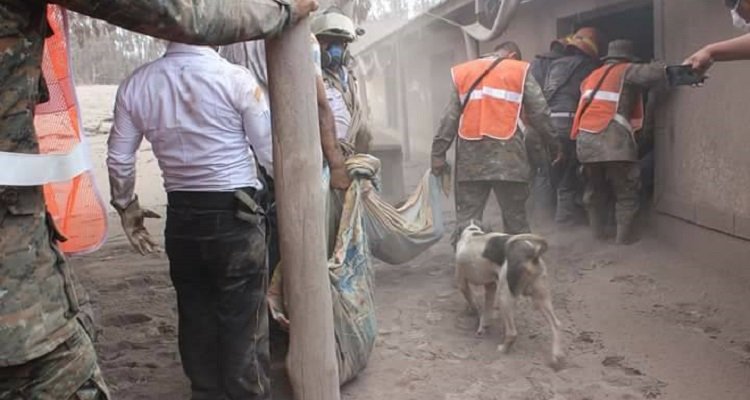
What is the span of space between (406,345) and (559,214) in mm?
3496

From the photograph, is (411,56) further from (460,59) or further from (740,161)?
(740,161)

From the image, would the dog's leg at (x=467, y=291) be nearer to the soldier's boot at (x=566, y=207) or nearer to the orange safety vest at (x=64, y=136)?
the orange safety vest at (x=64, y=136)

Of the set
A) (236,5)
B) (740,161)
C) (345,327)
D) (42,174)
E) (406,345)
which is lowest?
(406,345)

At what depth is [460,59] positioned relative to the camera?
11.7 meters

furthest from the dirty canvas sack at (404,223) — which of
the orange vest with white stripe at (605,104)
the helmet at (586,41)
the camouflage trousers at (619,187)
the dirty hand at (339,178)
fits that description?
the helmet at (586,41)

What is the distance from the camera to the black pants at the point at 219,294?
3.07 m

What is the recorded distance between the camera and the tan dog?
424 cm

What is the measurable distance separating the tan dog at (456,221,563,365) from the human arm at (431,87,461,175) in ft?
4.36

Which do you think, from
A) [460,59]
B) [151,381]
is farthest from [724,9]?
[460,59]

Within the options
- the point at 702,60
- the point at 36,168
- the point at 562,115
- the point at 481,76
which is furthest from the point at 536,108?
the point at 36,168

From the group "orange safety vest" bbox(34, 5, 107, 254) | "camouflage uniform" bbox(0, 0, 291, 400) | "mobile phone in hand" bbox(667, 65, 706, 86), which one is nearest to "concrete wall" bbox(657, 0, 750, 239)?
"mobile phone in hand" bbox(667, 65, 706, 86)

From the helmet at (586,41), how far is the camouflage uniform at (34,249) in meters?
5.79

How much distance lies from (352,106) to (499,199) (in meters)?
1.71

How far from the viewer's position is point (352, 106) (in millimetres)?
5109
